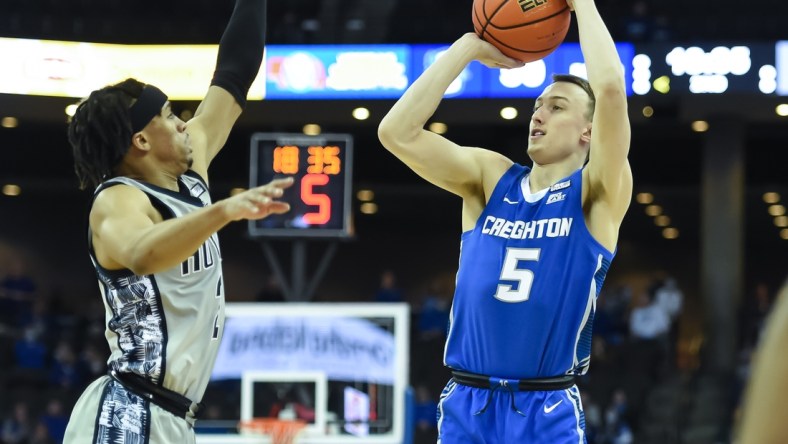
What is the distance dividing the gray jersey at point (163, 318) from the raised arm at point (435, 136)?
0.91 meters

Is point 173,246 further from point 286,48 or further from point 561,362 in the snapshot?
point 286,48

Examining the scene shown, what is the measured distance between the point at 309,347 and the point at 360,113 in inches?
262

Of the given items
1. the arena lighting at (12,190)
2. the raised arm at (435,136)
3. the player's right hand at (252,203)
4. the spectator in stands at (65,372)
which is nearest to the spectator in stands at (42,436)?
the spectator in stands at (65,372)

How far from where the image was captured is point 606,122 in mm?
3953

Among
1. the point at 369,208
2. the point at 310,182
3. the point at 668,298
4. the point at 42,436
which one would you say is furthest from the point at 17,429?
the point at 369,208

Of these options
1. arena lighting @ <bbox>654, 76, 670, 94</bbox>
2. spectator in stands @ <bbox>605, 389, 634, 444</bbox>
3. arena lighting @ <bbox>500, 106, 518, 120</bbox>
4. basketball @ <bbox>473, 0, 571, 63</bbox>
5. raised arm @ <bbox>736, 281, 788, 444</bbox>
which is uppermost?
arena lighting @ <bbox>654, 76, 670, 94</bbox>

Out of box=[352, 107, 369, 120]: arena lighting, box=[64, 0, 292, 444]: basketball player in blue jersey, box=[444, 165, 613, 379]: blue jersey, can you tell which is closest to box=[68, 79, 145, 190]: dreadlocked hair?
box=[64, 0, 292, 444]: basketball player in blue jersey

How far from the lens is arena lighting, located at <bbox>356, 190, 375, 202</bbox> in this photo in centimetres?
2423

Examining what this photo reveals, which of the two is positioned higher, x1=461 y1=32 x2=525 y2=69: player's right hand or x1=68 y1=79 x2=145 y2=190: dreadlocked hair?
x1=461 y1=32 x2=525 y2=69: player's right hand

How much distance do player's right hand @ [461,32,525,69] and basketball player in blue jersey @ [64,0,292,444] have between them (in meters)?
1.14

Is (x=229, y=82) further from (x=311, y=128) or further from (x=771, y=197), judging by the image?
(x=771, y=197)

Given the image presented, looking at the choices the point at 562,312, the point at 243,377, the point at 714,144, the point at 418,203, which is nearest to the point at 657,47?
the point at 714,144

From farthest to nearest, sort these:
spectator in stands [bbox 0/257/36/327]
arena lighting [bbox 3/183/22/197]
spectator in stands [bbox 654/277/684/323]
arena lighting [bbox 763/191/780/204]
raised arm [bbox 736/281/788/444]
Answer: arena lighting [bbox 3/183/22/197], arena lighting [bbox 763/191/780/204], spectator in stands [bbox 0/257/36/327], spectator in stands [bbox 654/277/684/323], raised arm [bbox 736/281/788/444]

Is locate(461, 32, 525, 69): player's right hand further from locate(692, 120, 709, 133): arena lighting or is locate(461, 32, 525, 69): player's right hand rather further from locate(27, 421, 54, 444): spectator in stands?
locate(692, 120, 709, 133): arena lighting
